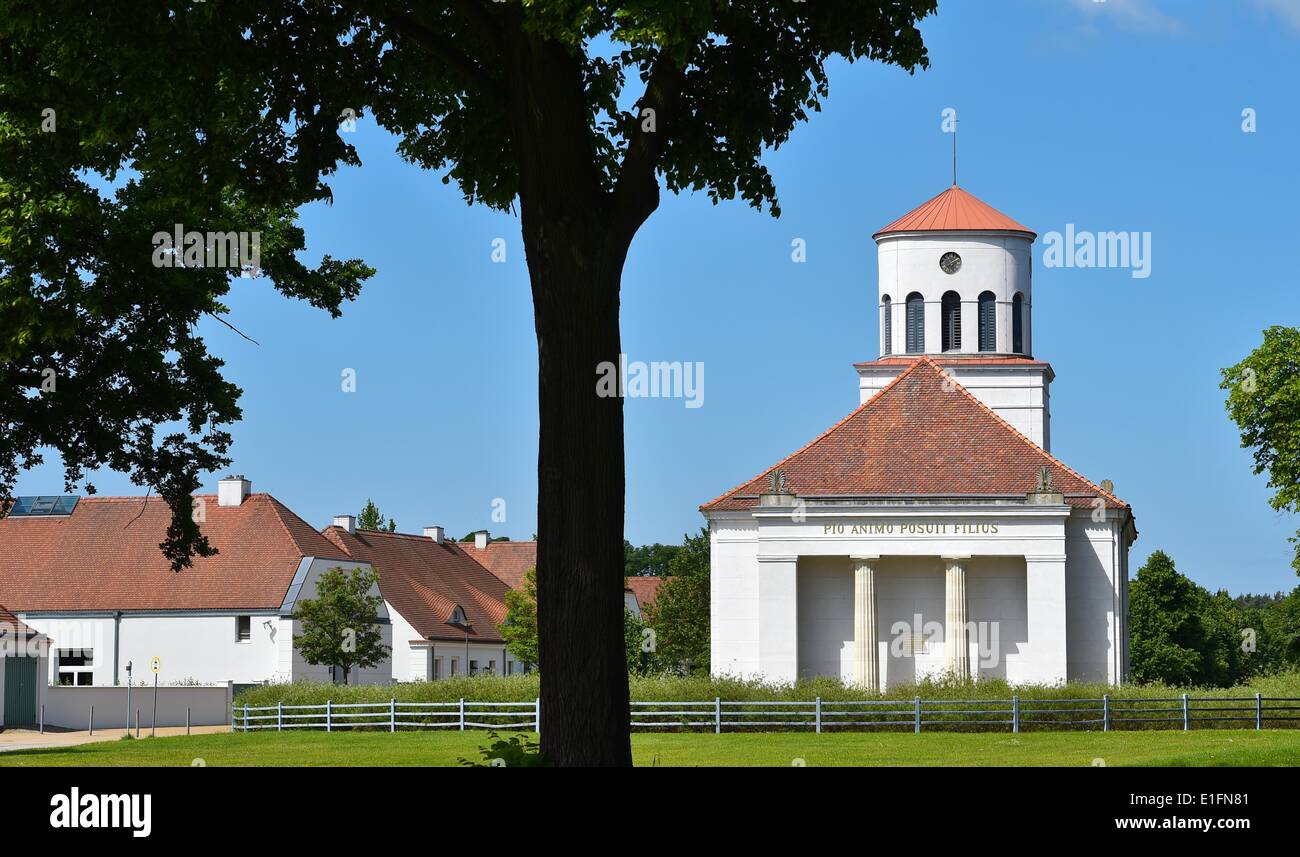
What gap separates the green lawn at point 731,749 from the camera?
36.1 m

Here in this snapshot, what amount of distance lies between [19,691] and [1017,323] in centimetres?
4179

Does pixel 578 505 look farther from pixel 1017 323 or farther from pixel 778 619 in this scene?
pixel 1017 323

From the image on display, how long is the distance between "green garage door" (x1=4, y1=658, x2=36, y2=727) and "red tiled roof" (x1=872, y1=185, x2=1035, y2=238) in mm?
37733

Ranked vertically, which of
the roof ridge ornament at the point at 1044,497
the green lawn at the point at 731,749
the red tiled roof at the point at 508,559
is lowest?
the green lawn at the point at 731,749

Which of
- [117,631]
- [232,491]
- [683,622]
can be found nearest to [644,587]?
[683,622]

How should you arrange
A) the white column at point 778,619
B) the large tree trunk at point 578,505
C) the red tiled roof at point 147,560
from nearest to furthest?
the large tree trunk at point 578,505, the white column at point 778,619, the red tiled roof at point 147,560

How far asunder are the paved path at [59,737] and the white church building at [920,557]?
61.1 feet

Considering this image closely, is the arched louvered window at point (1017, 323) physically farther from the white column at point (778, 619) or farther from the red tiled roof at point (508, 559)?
the red tiled roof at point (508, 559)

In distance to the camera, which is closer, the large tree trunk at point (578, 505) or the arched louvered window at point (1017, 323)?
the large tree trunk at point (578, 505)

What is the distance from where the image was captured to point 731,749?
40.8 metres

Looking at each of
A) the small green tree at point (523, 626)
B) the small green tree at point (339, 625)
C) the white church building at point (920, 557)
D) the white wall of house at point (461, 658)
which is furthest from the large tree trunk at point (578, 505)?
the white wall of house at point (461, 658)

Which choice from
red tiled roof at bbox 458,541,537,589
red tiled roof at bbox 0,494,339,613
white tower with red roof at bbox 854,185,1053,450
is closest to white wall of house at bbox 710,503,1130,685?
white tower with red roof at bbox 854,185,1053,450

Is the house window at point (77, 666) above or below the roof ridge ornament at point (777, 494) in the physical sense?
below
